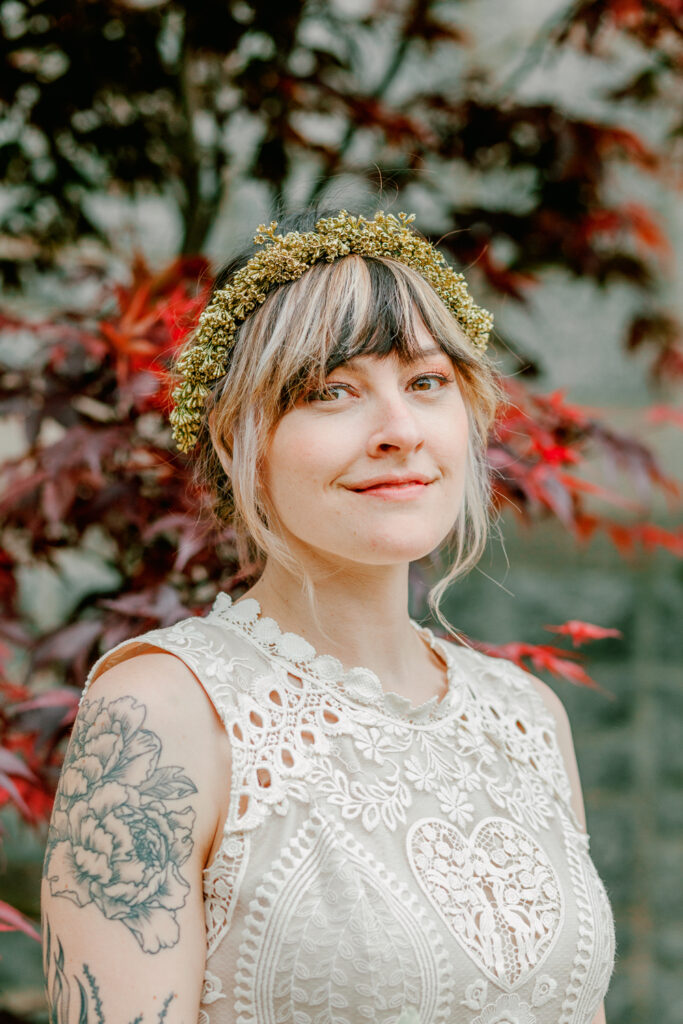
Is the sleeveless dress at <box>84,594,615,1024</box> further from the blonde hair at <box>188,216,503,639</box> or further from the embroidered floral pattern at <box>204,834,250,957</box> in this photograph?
the blonde hair at <box>188,216,503,639</box>

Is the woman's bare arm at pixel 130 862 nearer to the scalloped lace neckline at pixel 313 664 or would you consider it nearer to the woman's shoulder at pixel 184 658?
the woman's shoulder at pixel 184 658

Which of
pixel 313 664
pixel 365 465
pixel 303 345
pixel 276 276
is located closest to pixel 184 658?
pixel 313 664

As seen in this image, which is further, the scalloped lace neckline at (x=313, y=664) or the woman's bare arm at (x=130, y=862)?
the scalloped lace neckline at (x=313, y=664)

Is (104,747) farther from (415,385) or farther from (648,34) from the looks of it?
(648,34)

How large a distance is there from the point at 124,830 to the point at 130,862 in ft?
0.13

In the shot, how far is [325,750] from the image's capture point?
1.56 m

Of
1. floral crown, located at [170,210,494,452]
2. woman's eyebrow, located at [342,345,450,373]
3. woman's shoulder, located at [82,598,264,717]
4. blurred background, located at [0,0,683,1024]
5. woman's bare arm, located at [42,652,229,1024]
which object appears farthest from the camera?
blurred background, located at [0,0,683,1024]

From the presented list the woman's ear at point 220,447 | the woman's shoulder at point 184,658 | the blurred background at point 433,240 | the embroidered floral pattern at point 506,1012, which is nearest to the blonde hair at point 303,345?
the woman's ear at point 220,447

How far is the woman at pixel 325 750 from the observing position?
136 cm

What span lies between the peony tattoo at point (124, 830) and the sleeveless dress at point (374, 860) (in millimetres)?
97

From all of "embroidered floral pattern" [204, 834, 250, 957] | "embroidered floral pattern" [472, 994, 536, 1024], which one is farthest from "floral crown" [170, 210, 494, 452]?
"embroidered floral pattern" [472, 994, 536, 1024]

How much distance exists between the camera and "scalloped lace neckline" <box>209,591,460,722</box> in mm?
1662

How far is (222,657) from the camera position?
158 centimetres

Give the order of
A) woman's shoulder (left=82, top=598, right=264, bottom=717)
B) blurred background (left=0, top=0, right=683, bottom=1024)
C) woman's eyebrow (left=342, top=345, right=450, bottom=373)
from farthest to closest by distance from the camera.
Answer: blurred background (left=0, top=0, right=683, bottom=1024) → woman's eyebrow (left=342, top=345, right=450, bottom=373) → woman's shoulder (left=82, top=598, right=264, bottom=717)
